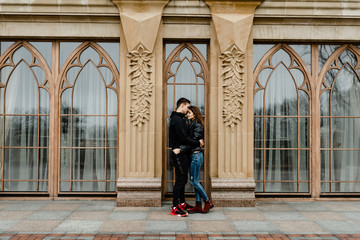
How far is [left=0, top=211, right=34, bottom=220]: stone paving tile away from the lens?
564cm

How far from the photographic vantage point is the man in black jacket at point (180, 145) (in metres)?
5.89

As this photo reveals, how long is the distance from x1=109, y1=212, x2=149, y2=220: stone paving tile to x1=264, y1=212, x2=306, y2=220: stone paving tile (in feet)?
7.58

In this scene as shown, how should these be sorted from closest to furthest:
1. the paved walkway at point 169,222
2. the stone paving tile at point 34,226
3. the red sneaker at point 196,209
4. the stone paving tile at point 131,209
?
the paved walkway at point 169,222, the stone paving tile at point 34,226, the red sneaker at point 196,209, the stone paving tile at point 131,209

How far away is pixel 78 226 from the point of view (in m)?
5.21

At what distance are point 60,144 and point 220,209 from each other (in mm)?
3836

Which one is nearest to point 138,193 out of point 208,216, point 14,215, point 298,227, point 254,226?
point 208,216

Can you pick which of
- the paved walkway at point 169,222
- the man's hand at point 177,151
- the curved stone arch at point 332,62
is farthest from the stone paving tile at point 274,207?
the curved stone arch at point 332,62

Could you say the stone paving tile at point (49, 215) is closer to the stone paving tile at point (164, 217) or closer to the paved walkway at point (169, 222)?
the paved walkway at point (169, 222)

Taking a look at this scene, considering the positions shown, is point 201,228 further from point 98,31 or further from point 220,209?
point 98,31

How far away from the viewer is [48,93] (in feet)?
23.6

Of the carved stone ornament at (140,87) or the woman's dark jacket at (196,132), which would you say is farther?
the carved stone ornament at (140,87)

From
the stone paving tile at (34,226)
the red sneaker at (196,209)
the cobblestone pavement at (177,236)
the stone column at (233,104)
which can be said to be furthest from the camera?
the stone column at (233,104)

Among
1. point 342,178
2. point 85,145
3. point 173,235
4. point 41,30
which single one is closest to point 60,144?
point 85,145

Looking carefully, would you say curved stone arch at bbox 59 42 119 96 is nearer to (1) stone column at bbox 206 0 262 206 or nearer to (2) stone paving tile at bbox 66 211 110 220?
(1) stone column at bbox 206 0 262 206
